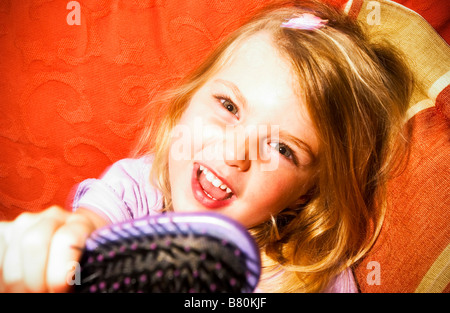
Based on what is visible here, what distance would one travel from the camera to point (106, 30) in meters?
0.55

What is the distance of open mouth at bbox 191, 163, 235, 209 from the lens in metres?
0.41

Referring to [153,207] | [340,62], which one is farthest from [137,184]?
[340,62]

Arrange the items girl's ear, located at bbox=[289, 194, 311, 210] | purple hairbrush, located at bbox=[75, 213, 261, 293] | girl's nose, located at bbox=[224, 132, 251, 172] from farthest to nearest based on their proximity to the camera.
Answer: girl's ear, located at bbox=[289, 194, 311, 210] → girl's nose, located at bbox=[224, 132, 251, 172] → purple hairbrush, located at bbox=[75, 213, 261, 293]

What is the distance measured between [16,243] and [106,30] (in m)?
0.37

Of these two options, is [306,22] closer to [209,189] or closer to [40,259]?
[209,189]

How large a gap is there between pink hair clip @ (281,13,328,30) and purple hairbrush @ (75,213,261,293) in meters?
0.34

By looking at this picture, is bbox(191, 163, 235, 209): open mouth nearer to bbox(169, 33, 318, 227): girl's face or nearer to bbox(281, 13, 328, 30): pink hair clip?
bbox(169, 33, 318, 227): girl's face

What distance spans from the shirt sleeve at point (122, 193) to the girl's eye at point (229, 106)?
0.20m

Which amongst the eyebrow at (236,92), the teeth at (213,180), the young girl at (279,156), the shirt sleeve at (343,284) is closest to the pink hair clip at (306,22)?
the young girl at (279,156)

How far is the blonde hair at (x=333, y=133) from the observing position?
0.45 m

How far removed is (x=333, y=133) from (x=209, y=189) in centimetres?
18

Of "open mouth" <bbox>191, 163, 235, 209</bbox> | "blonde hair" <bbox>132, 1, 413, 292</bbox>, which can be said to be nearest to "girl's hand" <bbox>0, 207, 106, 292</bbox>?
"open mouth" <bbox>191, 163, 235, 209</bbox>

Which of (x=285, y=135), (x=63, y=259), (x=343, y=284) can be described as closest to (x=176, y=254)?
(x=63, y=259)
